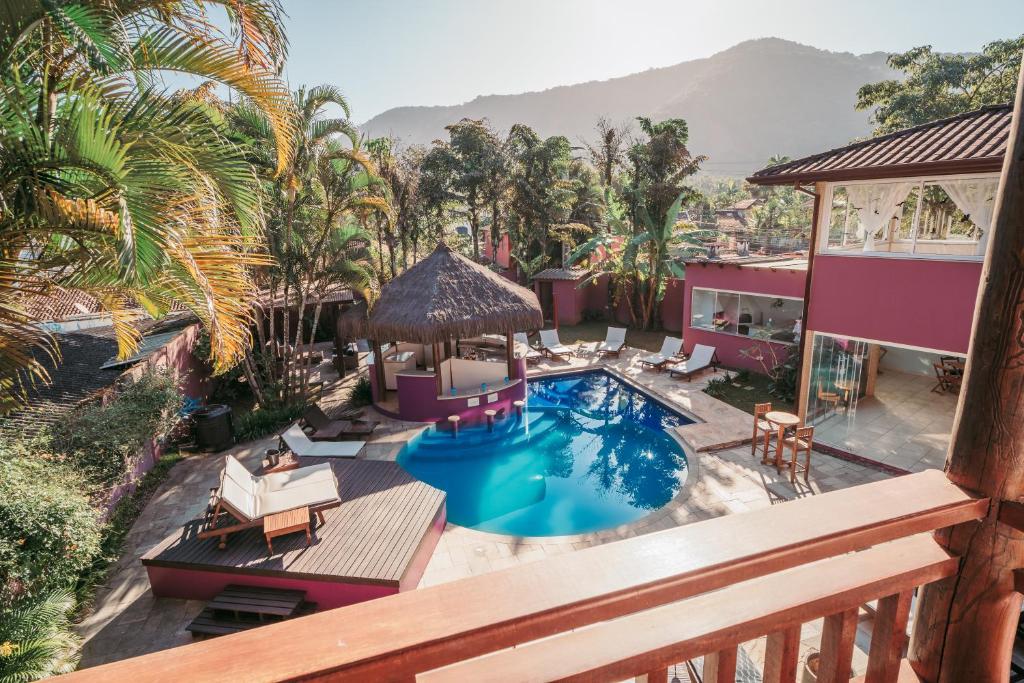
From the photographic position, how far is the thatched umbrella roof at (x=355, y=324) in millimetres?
13516

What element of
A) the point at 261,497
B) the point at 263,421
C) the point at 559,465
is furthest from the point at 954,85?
the point at 261,497

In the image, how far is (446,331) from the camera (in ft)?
41.4

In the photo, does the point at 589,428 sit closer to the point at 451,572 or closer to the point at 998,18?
the point at 451,572

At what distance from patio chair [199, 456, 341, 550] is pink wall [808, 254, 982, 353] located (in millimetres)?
10047

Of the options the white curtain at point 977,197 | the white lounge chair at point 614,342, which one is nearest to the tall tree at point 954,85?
the white lounge chair at point 614,342

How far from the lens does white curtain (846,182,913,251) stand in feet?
30.0

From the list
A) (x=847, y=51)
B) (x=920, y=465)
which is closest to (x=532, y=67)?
(x=920, y=465)

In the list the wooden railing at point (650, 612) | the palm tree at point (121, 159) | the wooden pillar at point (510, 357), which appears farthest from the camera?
the wooden pillar at point (510, 357)

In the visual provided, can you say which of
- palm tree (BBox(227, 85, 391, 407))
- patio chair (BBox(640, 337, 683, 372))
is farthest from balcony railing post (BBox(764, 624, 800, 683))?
patio chair (BBox(640, 337, 683, 372))

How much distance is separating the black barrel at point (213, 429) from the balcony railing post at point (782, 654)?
1210 cm

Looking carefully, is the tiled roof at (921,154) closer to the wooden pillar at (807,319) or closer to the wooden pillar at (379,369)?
the wooden pillar at (807,319)

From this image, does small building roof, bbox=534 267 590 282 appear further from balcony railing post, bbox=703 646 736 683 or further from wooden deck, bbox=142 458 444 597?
balcony railing post, bbox=703 646 736 683

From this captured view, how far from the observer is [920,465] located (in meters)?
Result: 9.45

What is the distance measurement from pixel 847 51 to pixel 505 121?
120 metres
